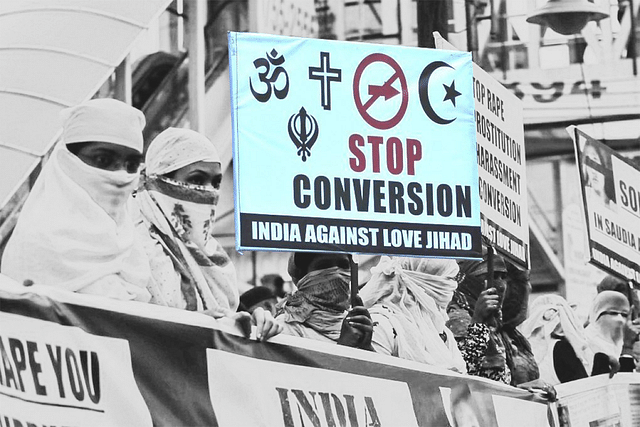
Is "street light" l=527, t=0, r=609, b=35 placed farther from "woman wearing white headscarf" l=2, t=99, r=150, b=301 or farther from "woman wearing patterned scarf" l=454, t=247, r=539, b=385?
"woman wearing white headscarf" l=2, t=99, r=150, b=301

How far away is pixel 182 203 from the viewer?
14.3 ft

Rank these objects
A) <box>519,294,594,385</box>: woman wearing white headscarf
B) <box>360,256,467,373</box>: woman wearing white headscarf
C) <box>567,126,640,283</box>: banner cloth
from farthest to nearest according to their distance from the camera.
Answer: <box>519,294,594,385</box>: woman wearing white headscarf → <box>567,126,640,283</box>: banner cloth → <box>360,256,467,373</box>: woman wearing white headscarf

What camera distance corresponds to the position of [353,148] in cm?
465

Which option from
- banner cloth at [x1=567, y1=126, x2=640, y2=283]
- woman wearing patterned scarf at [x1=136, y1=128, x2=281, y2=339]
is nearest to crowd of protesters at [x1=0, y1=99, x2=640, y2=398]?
woman wearing patterned scarf at [x1=136, y1=128, x2=281, y2=339]

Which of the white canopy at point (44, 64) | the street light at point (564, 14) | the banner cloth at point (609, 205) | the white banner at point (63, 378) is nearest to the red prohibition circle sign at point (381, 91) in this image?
the white banner at point (63, 378)

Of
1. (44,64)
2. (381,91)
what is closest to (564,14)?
(44,64)

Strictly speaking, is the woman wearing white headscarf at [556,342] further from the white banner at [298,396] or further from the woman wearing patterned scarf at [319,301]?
the white banner at [298,396]

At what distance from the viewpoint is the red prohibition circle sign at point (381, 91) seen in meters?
4.73

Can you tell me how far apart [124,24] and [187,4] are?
0.75 metres

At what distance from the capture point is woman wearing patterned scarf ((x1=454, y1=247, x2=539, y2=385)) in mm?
5387

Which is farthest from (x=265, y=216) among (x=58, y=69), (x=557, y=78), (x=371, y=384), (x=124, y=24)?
(x=557, y=78)

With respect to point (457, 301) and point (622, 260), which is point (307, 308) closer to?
point (457, 301)

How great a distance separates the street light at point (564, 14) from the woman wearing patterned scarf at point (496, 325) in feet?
13.3

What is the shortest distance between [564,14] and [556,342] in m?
Result: 3.89
